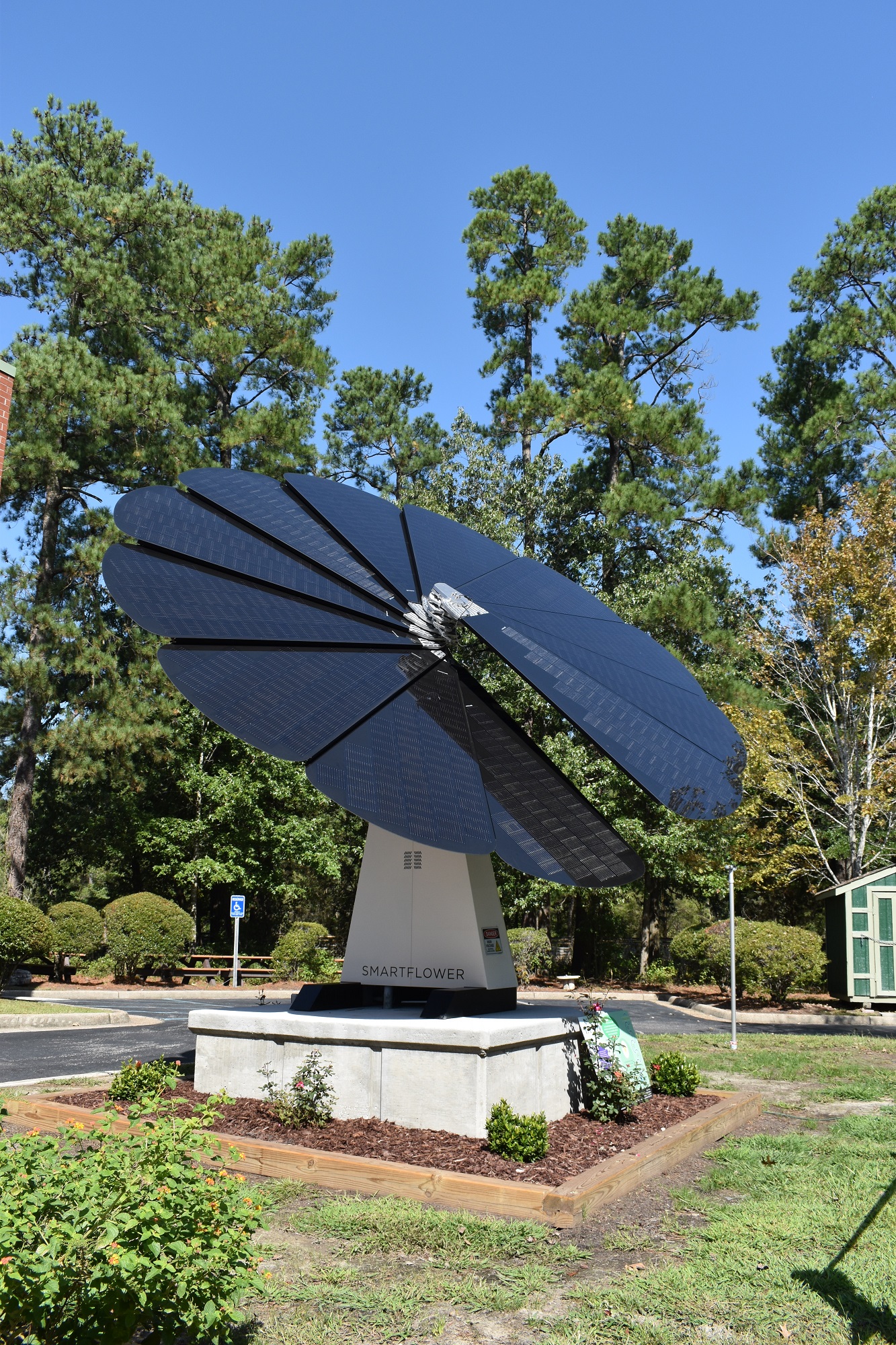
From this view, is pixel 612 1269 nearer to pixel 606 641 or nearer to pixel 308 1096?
pixel 308 1096

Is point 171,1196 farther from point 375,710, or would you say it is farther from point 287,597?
point 287,597

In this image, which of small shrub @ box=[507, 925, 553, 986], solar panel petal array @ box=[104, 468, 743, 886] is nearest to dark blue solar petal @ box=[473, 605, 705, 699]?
solar panel petal array @ box=[104, 468, 743, 886]

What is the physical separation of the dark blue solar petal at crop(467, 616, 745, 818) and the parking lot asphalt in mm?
4395

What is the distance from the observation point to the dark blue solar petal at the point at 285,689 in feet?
27.1

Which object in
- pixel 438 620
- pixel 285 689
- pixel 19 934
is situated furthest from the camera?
pixel 19 934

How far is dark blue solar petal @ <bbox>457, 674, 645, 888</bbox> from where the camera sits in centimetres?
884

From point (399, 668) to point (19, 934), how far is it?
1523 centimetres

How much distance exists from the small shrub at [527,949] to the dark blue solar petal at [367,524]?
60.6 ft

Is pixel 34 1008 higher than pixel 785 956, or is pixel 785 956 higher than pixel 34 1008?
pixel 785 956

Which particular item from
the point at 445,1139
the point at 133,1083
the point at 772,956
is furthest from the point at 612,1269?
the point at 772,956

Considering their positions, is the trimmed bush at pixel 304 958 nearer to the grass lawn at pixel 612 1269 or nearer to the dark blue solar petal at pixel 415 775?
the dark blue solar petal at pixel 415 775

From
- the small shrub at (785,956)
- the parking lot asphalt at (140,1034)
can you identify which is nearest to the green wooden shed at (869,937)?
the small shrub at (785,956)

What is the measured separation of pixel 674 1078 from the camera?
1070 cm

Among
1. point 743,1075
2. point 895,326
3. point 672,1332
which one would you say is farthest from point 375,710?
point 895,326
